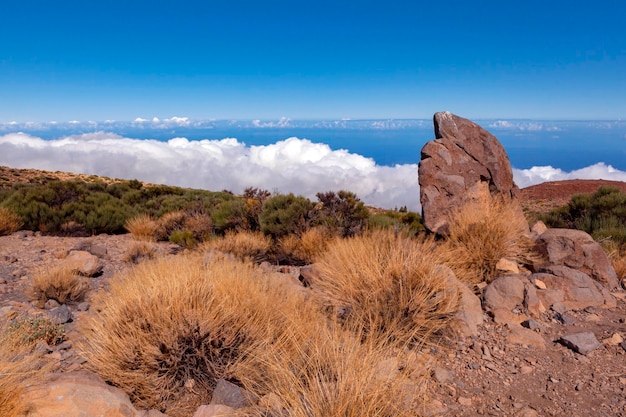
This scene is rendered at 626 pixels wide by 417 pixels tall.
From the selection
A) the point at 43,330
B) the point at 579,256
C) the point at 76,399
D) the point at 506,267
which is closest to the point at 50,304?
the point at 43,330

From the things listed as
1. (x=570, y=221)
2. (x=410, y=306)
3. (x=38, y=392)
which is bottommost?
(x=570, y=221)

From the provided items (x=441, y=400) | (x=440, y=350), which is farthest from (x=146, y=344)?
(x=440, y=350)

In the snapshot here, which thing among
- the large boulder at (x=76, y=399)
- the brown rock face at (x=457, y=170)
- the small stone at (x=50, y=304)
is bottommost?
the small stone at (x=50, y=304)

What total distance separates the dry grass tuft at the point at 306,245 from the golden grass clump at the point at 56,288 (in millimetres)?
3927

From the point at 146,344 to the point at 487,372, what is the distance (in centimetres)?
325

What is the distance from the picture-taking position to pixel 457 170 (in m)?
8.50

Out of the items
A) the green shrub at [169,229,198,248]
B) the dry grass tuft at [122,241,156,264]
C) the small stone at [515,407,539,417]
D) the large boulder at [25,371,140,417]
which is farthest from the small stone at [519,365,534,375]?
the green shrub at [169,229,198,248]

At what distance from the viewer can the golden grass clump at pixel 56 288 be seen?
5.77m

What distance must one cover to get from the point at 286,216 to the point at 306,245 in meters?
1.24

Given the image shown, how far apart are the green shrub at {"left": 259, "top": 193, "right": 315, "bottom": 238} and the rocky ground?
4.69 metres

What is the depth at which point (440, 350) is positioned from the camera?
440 centimetres

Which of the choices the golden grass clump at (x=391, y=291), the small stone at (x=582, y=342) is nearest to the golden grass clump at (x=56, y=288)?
the golden grass clump at (x=391, y=291)

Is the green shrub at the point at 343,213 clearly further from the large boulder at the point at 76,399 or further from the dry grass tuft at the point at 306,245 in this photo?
the large boulder at the point at 76,399

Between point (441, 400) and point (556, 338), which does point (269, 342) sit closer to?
point (441, 400)
